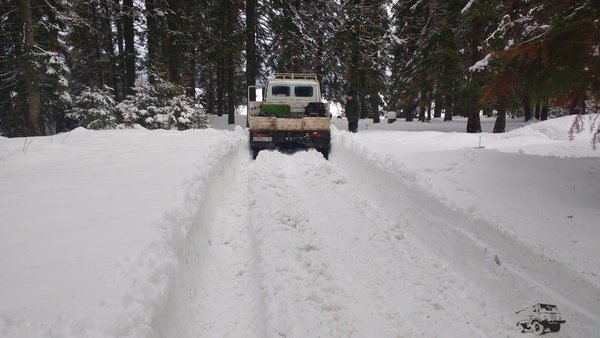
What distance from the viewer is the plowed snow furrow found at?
330 centimetres

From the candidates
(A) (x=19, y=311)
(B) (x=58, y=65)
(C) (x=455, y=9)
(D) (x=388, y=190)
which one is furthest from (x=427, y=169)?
(B) (x=58, y=65)

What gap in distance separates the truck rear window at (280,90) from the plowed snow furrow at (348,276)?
24.4 ft

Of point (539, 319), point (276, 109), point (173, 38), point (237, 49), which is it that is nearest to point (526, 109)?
point (237, 49)

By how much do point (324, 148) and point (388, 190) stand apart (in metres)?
4.05

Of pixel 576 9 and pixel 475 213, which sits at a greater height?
pixel 576 9

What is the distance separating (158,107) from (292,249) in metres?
12.9

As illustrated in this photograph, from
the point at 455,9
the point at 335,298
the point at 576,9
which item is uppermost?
the point at 455,9

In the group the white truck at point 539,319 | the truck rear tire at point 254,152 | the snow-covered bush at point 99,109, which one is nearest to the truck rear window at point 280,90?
the truck rear tire at point 254,152

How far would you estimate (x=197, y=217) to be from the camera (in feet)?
16.6

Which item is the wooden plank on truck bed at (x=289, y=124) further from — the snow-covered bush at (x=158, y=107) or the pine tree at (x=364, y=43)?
the pine tree at (x=364, y=43)

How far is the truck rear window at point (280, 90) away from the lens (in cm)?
1334

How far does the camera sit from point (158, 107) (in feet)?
50.9

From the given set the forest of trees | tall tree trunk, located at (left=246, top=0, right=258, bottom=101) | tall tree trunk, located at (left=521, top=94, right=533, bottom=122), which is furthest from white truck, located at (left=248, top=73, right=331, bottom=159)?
tall tree trunk, located at (left=246, top=0, right=258, bottom=101)

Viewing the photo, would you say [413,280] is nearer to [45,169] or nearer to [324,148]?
[45,169]
